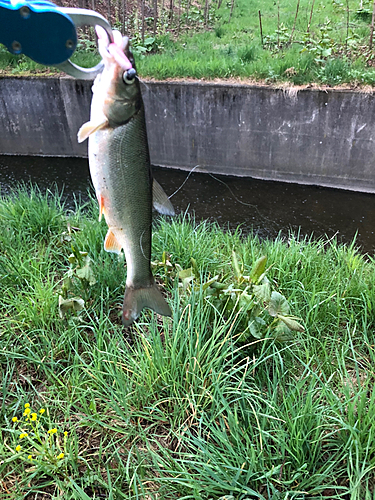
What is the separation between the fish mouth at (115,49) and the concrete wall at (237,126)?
5.17m

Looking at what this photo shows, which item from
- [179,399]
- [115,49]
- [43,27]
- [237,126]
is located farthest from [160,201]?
[237,126]

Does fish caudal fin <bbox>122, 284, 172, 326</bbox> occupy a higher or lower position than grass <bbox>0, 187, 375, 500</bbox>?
higher

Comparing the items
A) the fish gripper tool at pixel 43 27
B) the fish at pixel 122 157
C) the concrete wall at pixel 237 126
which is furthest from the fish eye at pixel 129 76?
the concrete wall at pixel 237 126

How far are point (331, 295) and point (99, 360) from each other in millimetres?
1366

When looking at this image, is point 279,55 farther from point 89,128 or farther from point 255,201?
point 89,128

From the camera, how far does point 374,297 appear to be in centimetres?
222

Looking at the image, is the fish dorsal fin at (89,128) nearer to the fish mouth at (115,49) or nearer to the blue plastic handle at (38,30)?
the fish mouth at (115,49)

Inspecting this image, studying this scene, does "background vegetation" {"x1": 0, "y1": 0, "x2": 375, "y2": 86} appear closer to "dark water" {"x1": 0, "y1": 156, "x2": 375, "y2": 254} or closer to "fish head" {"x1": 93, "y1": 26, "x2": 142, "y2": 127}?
"dark water" {"x1": 0, "y1": 156, "x2": 375, "y2": 254}

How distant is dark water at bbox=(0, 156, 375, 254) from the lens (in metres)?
5.28

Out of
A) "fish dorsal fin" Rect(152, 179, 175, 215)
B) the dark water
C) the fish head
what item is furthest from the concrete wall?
the fish head

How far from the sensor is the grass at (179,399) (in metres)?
1.42

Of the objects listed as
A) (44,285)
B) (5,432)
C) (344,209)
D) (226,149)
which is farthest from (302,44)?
(5,432)

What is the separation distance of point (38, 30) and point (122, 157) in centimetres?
45

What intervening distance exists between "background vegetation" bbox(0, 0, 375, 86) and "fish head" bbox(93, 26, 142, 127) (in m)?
5.47
